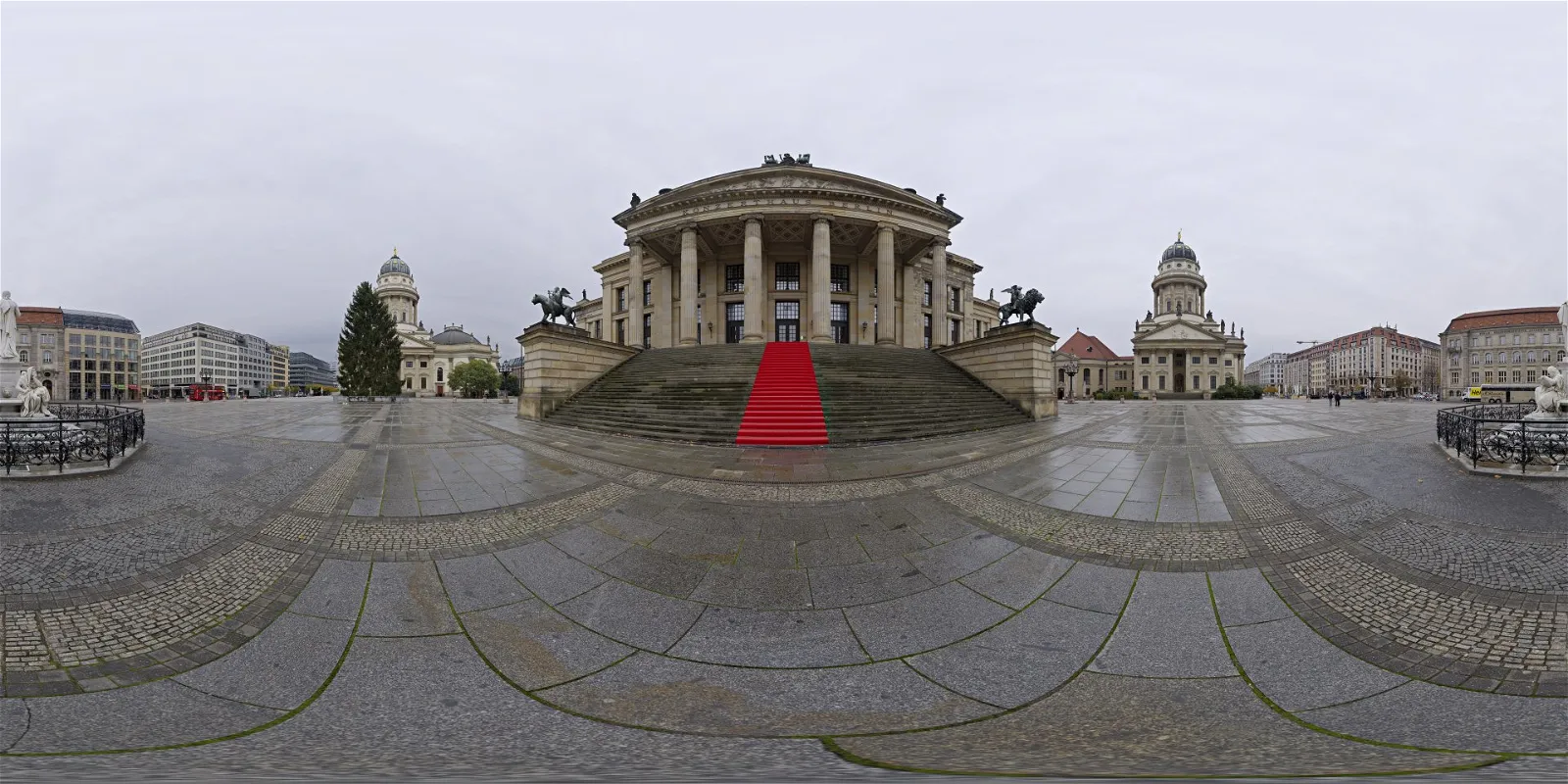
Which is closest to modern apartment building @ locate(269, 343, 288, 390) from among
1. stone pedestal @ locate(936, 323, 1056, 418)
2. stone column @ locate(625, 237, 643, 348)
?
stone column @ locate(625, 237, 643, 348)

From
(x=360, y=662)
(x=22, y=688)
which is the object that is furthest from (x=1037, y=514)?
(x=22, y=688)

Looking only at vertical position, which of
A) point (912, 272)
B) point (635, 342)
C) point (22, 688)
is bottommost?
point (22, 688)

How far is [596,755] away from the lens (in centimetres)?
288

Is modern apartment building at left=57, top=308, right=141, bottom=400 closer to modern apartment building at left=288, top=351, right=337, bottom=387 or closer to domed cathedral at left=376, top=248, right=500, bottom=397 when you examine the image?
domed cathedral at left=376, top=248, right=500, bottom=397

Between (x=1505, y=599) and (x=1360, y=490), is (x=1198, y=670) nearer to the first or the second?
(x=1505, y=599)

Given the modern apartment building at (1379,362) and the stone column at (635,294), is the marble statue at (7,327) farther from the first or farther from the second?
the modern apartment building at (1379,362)

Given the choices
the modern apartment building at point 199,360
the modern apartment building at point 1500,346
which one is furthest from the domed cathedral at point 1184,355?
the modern apartment building at point 199,360

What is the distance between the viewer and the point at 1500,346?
72625mm

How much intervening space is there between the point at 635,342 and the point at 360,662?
33.1 m

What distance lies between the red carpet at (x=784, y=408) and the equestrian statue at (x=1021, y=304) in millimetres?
8862

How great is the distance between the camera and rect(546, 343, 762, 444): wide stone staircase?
15.4 meters

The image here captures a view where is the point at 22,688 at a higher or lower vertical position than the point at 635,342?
lower

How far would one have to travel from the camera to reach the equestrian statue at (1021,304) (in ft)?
75.3

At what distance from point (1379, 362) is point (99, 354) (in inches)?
8851
